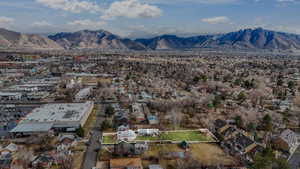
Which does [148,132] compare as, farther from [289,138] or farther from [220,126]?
[289,138]

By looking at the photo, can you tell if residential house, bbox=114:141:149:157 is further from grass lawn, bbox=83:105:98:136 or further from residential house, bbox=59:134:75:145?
grass lawn, bbox=83:105:98:136

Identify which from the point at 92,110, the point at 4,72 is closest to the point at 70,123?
the point at 92,110

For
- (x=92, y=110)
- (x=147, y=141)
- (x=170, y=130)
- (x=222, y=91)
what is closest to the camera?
(x=147, y=141)

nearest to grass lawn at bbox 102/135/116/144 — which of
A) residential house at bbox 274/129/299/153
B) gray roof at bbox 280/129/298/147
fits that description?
residential house at bbox 274/129/299/153

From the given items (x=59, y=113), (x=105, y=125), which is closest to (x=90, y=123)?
(x=105, y=125)

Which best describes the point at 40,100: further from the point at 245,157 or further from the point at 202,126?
the point at 245,157

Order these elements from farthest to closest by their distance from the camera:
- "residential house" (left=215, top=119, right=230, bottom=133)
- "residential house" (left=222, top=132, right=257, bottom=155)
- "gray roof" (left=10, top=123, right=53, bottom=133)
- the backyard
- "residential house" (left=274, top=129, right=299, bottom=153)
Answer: "residential house" (left=215, top=119, right=230, bottom=133) → "gray roof" (left=10, top=123, right=53, bottom=133) → the backyard → "residential house" (left=274, top=129, right=299, bottom=153) → "residential house" (left=222, top=132, right=257, bottom=155)

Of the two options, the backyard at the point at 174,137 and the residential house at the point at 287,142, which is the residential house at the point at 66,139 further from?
the residential house at the point at 287,142
